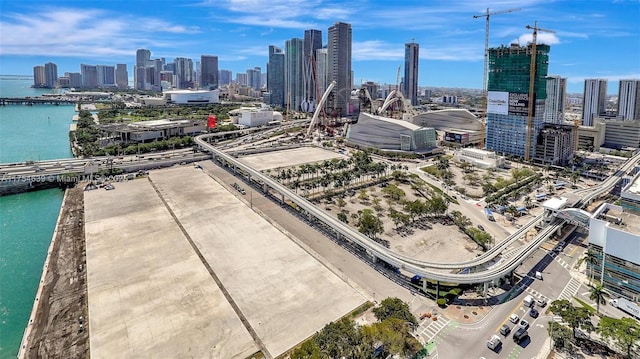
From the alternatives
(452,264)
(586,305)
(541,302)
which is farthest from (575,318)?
(452,264)

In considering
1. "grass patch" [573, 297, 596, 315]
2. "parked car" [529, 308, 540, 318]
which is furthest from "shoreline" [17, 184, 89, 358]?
"grass patch" [573, 297, 596, 315]

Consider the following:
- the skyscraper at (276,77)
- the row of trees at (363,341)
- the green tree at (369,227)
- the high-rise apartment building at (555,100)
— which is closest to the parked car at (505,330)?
the row of trees at (363,341)

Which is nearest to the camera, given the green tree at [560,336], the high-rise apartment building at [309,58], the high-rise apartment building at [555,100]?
the green tree at [560,336]

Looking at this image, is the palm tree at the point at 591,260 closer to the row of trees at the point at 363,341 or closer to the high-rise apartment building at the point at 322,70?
the row of trees at the point at 363,341

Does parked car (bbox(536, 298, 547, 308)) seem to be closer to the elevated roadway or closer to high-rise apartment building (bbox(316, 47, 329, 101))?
the elevated roadway

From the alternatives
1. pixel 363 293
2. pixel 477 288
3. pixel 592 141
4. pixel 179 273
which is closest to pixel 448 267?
pixel 477 288

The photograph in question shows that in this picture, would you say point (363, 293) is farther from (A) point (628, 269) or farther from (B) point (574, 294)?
(A) point (628, 269)
